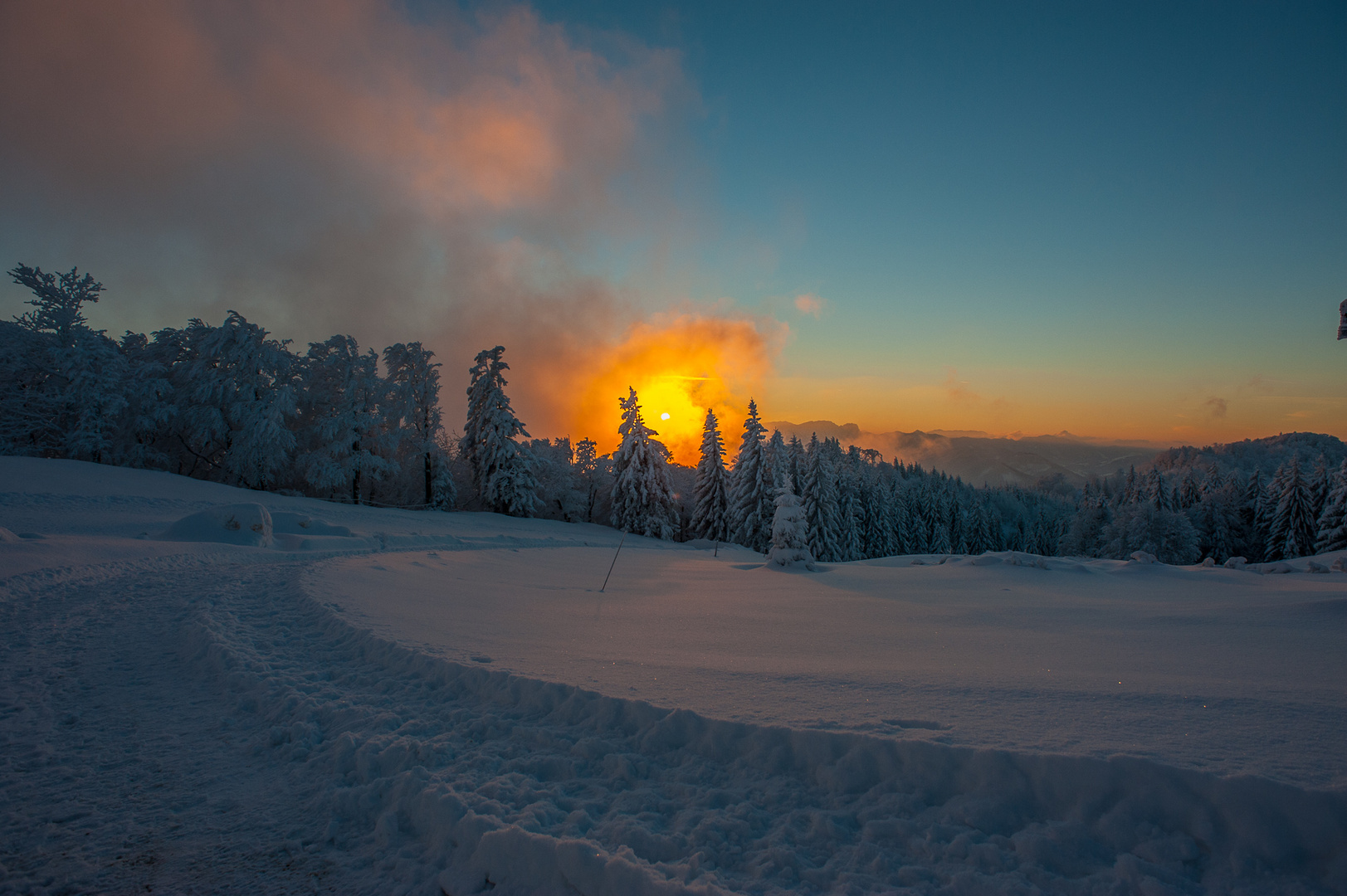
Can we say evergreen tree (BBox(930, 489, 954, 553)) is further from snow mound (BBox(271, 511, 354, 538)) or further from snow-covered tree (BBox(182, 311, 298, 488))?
snow-covered tree (BBox(182, 311, 298, 488))

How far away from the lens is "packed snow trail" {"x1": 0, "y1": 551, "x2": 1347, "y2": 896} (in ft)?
9.31

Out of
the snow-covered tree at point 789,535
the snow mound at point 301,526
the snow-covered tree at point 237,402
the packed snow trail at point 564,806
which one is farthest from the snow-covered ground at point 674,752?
the snow-covered tree at point 237,402

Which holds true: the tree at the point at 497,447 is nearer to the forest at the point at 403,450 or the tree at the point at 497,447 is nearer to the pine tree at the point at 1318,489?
the forest at the point at 403,450

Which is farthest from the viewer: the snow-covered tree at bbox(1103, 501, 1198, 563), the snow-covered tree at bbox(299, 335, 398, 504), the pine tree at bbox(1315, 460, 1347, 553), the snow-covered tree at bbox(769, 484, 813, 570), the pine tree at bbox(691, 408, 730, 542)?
the snow-covered tree at bbox(1103, 501, 1198, 563)

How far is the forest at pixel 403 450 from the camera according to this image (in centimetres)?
3114

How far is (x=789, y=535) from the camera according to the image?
20266 millimetres

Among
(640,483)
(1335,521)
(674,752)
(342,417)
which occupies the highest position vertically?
(342,417)

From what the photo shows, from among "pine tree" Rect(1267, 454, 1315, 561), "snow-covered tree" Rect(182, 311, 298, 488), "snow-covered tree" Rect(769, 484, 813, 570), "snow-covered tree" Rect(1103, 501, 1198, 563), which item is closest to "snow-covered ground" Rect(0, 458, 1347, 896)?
"snow-covered tree" Rect(769, 484, 813, 570)

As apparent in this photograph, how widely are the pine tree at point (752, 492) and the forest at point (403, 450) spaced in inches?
5.1

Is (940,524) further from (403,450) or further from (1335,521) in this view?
(403,450)

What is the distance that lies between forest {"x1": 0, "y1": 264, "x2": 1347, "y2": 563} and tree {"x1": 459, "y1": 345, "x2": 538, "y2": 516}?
0.12m

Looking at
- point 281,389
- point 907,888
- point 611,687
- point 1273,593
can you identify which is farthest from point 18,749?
point 281,389

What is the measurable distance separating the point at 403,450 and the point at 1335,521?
6498 cm

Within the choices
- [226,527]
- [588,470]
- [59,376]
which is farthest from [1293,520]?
[59,376]
